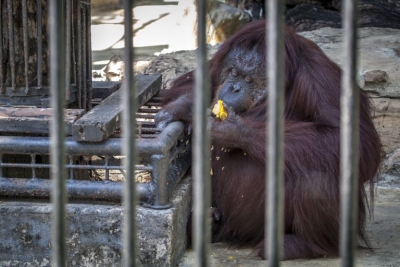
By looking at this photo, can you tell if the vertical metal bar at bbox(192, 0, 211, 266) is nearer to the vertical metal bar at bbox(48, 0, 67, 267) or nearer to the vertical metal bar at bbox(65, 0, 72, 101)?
the vertical metal bar at bbox(48, 0, 67, 267)

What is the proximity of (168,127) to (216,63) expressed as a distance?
2.01ft

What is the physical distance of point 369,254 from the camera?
3.43 metres

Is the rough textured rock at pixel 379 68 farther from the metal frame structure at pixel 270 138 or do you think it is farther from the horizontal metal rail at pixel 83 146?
the metal frame structure at pixel 270 138

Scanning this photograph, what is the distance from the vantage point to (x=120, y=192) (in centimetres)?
306

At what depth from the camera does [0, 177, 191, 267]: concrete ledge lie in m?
3.00

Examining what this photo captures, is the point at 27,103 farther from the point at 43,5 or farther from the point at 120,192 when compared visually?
the point at 120,192

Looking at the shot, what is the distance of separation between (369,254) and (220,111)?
914 mm

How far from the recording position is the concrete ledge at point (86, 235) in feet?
9.84

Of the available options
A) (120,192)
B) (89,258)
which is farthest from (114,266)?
(120,192)

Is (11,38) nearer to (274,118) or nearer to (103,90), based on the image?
(103,90)

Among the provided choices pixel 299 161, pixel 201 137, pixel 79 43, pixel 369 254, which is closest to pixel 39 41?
pixel 79 43

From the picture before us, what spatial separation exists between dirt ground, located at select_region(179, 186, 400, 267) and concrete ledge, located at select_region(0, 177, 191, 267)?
0.75ft

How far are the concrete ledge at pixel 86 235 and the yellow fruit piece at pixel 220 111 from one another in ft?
1.84

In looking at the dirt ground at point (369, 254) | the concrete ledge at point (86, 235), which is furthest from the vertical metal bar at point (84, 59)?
the dirt ground at point (369, 254)
